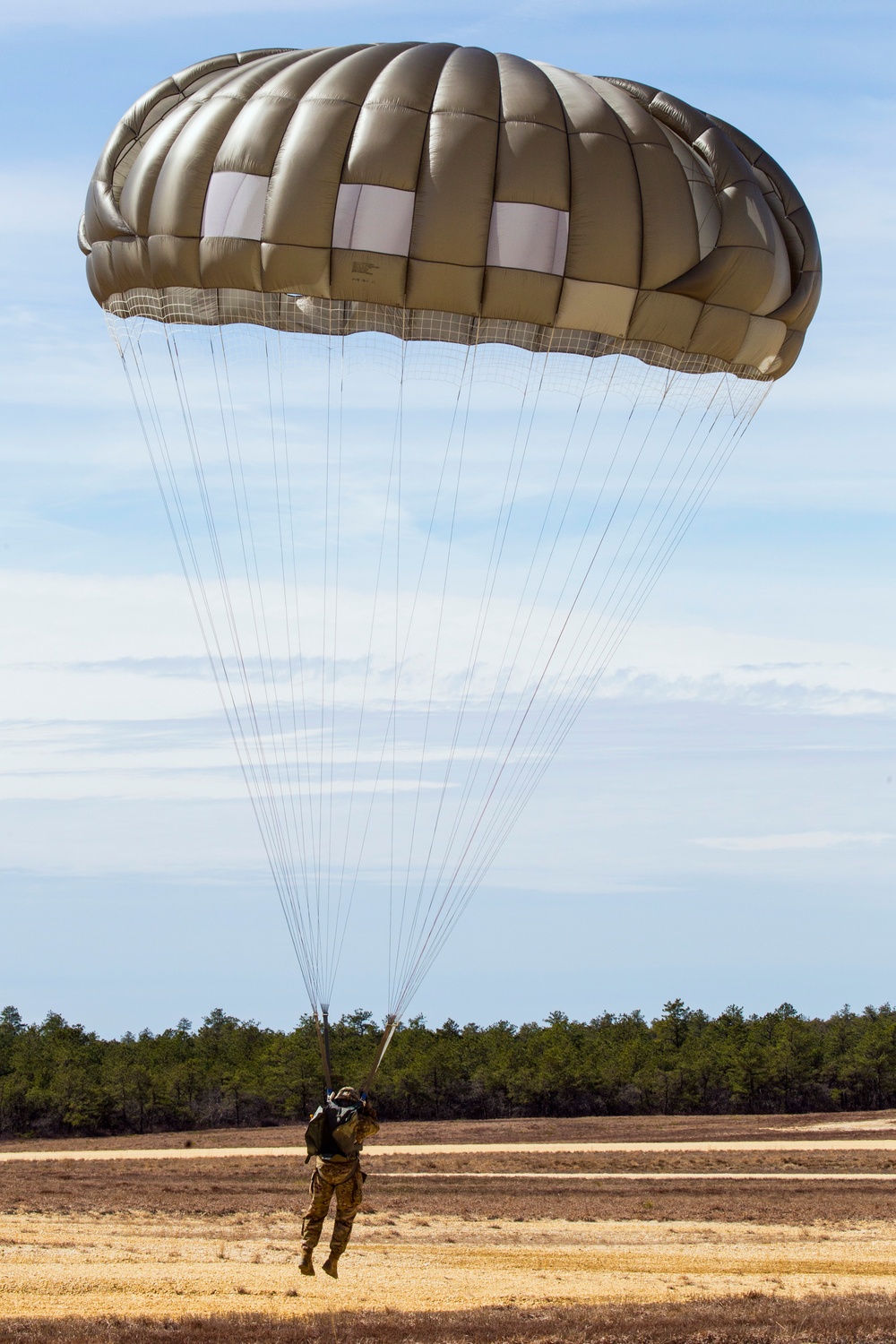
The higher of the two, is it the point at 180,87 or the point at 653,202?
the point at 180,87

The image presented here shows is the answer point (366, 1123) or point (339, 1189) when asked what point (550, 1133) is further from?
point (366, 1123)

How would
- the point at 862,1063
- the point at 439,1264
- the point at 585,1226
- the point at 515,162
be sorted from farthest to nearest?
1. the point at 862,1063
2. the point at 585,1226
3. the point at 439,1264
4. the point at 515,162

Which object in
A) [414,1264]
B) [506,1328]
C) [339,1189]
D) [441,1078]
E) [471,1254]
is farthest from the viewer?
[441,1078]

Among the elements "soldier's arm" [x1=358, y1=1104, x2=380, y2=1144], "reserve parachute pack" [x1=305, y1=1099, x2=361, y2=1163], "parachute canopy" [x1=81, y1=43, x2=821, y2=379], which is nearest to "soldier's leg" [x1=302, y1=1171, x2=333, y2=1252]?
"reserve parachute pack" [x1=305, y1=1099, x2=361, y2=1163]

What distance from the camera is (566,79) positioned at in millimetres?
17469

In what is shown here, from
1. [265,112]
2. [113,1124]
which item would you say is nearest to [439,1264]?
[265,112]

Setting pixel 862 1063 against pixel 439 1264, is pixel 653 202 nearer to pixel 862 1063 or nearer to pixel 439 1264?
pixel 439 1264

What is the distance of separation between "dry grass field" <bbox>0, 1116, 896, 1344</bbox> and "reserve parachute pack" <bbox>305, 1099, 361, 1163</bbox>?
124 inches

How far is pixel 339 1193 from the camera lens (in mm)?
15195

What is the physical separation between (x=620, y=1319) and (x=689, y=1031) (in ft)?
210

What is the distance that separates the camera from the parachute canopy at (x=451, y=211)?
1630 cm

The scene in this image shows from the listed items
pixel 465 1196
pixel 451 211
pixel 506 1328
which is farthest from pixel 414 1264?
pixel 451 211

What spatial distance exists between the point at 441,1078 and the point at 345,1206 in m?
52.9

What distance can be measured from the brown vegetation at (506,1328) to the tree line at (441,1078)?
144 ft
